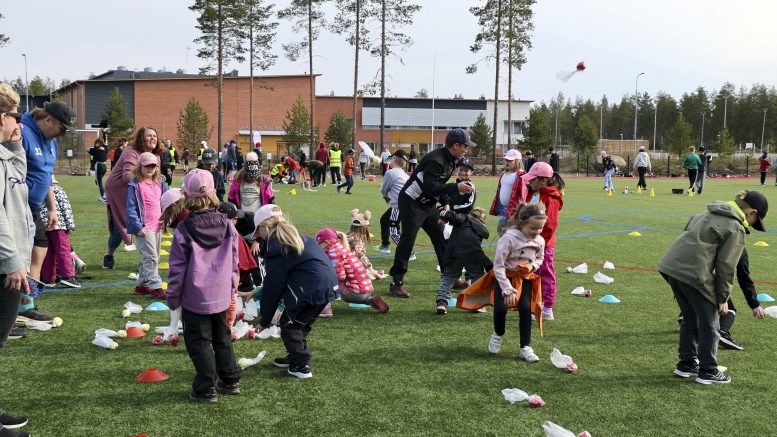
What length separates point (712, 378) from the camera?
5.16 meters

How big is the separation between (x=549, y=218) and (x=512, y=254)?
4.92 ft

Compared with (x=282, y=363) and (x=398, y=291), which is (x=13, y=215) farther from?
(x=398, y=291)

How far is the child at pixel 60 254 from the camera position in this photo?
8234 millimetres

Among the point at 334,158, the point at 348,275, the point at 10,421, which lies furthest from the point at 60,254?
the point at 334,158

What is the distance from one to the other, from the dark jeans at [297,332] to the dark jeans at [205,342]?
560 millimetres

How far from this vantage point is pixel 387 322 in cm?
704

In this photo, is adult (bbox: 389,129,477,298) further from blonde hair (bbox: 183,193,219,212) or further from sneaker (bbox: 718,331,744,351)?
blonde hair (bbox: 183,193,219,212)

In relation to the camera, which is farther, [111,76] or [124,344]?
[111,76]

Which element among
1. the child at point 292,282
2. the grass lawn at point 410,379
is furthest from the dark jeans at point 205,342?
the child at point 292,282

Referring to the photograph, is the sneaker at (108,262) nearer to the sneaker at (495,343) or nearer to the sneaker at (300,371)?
the sneaker at (300,371)

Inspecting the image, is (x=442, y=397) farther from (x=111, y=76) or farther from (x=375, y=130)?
(x=111, y=76)

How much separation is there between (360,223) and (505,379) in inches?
155

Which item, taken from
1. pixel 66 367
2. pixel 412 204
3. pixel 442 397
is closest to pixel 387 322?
pixel 412 204

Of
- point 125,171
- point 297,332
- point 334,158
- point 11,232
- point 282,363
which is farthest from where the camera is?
point 334,158
